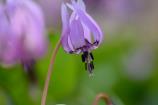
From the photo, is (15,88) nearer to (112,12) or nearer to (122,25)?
(122,25)

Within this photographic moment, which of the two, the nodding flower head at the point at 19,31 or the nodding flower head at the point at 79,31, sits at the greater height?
the nodding flower head at the point at 19,31

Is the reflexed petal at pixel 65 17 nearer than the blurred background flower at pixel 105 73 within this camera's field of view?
Yes

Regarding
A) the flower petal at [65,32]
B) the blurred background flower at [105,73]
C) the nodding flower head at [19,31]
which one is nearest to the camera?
the flower petal at [65,32]

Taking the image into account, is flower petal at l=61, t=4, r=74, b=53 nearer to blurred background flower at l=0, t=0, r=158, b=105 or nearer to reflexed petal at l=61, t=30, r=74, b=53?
reflexed petal at l=61, t=30, r=74, b=53

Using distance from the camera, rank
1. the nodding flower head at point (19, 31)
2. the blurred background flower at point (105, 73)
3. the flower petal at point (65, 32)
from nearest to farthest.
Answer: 1. the flower petal at point (65, 32)
2. the nodding flower head at point (19, 31)
3. the blurred background flower at point (105, 73)

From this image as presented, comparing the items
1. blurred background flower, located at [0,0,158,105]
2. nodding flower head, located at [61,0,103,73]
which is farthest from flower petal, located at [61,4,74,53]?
blurred background flower, located at [0,0,158,105]

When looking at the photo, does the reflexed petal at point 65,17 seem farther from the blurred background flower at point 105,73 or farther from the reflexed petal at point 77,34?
the blurred background flower at point 105,73

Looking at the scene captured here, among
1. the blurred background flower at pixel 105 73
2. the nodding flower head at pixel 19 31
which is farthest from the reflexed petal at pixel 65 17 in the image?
the blurred background flower at pixel 105 73
